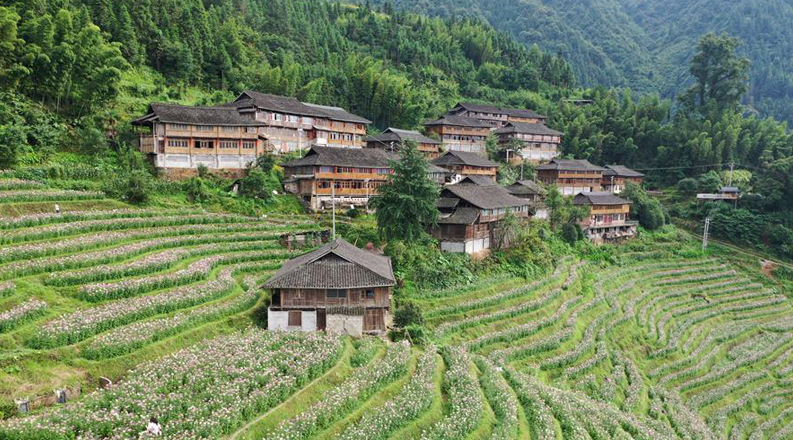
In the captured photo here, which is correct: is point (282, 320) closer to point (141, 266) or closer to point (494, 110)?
point (141, 266)

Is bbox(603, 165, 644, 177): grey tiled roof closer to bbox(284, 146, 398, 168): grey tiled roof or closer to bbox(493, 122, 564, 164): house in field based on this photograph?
bbox(493, 122, 564, 164): house in field

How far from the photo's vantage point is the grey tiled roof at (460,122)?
7033cm

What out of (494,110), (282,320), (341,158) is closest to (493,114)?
(494,110)

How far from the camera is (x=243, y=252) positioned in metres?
32.0

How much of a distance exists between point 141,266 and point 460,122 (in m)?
53.0

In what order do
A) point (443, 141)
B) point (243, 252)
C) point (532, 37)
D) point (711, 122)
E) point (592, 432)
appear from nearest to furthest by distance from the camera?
1. point (592, 432)
2. point (243, 252)
3. point (443, 141)
4. point (711, 122)
5. point (532, 37)

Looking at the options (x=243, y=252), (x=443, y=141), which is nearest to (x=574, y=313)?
(x=243, y=252)

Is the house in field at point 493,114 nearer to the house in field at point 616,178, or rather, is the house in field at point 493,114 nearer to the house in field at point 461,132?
the house in field at point 461,132

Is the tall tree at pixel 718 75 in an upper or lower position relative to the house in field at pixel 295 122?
upper

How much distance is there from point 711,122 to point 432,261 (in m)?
65.5

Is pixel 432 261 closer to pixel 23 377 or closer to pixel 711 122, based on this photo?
pixel 23 377

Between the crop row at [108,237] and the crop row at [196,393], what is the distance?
1012 centimetres

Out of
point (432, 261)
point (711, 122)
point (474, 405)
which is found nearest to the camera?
point (474, 405)

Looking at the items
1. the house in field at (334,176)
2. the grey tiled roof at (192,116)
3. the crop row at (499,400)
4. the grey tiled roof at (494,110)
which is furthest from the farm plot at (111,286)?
the grey tiled roof at (494,110)
